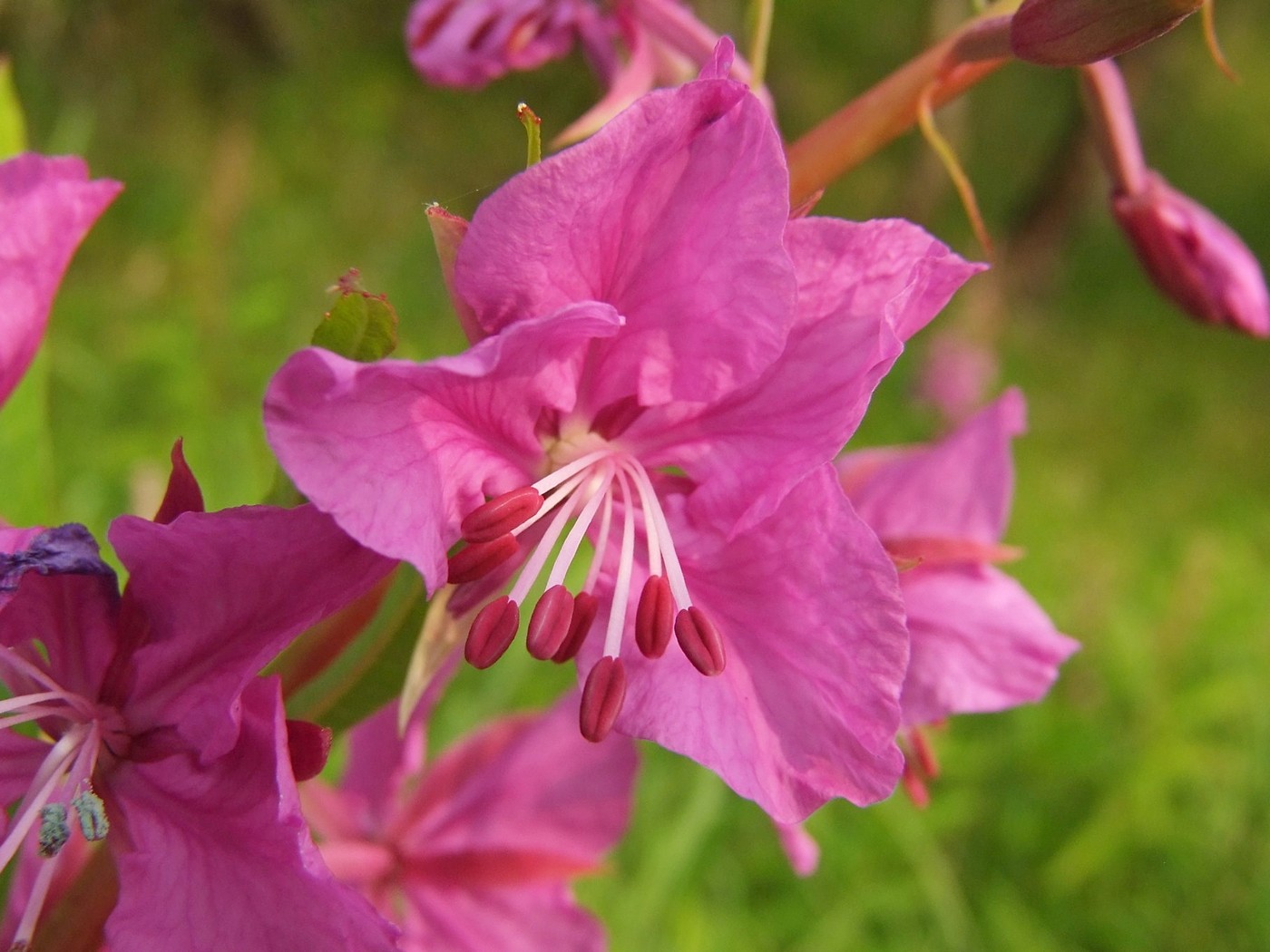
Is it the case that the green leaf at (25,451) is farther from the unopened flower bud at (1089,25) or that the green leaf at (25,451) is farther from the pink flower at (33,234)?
the unopened flower bud at (1089,25)

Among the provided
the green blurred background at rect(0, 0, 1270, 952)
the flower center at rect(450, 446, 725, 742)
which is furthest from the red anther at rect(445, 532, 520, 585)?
the green blurred background at rect(0, 0, 1270, 952)

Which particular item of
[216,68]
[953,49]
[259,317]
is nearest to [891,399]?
[216,68]

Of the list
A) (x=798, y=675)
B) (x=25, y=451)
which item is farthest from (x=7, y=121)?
(x=798, y=675)

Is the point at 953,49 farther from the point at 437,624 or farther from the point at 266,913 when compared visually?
the point at 266,913

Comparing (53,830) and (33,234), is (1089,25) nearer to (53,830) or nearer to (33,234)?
(33,234)

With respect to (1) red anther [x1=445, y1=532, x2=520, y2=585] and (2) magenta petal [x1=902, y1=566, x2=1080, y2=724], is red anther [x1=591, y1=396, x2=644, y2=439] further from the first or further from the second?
(2) magenta petal [x1=902, y1=566, x2=1080, y2=724]

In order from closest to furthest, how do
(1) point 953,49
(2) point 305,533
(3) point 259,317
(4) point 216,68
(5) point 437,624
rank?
(2) point 305,533 < (5) point 437,624 < (1) point 953,49 < (3) point 259,317 < (4) point 216,68
